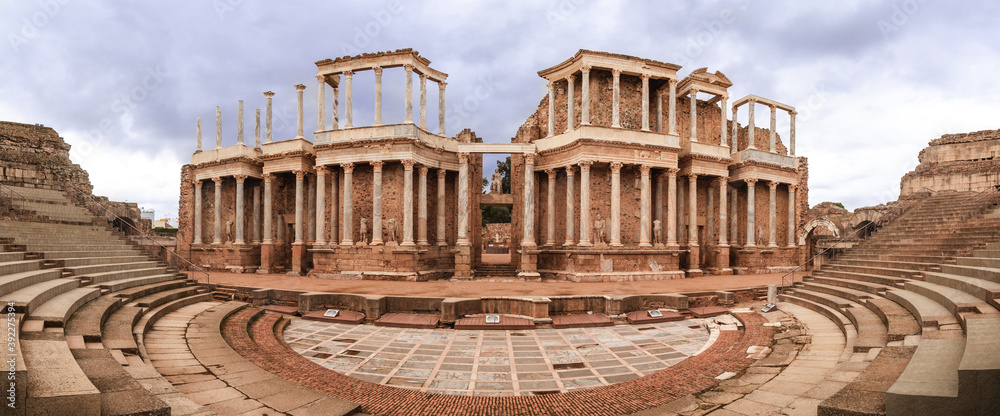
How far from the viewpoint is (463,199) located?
2119cm

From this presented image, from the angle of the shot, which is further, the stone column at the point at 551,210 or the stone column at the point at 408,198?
the stone column at the point at 551,210

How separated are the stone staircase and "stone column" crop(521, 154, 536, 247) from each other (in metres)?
10.4

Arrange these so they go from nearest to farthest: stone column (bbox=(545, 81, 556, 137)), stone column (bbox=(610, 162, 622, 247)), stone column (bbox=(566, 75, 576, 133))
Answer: stone column (bbox=(610, 162, 622, 247)) → stone column (bbox=(566, 75, 576, 133)) → stone column (bbox=(545, 81, 556, 137))

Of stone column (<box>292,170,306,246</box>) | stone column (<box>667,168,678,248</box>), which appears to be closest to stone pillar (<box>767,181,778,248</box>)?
stone column (<box>667,168,678,248</box>)

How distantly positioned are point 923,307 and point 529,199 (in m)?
14.9

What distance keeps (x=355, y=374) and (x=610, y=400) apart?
4470 millimetres

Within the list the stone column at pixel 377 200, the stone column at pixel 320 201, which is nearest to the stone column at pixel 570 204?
the stone column at pixel 377 200

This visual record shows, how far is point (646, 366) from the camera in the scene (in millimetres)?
8336

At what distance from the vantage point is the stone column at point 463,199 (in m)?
20.9

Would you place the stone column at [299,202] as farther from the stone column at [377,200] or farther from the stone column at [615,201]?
the stone column at [615,201]

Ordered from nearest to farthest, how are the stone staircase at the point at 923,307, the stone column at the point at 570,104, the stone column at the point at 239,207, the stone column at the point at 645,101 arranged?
the stone staircase at the point at 923,307, the stone column at the point at 645,101, the stone column at the point at 570,104, the stone column at the point at 239,207

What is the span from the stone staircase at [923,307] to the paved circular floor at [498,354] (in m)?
3.27

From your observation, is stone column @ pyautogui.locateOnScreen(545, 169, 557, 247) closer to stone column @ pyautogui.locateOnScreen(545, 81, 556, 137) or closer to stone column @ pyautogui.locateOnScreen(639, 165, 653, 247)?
stone column @ pyautogui.locateOnScreen(545, 81, 556, 137)

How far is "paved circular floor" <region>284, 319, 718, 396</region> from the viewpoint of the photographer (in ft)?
24.8
